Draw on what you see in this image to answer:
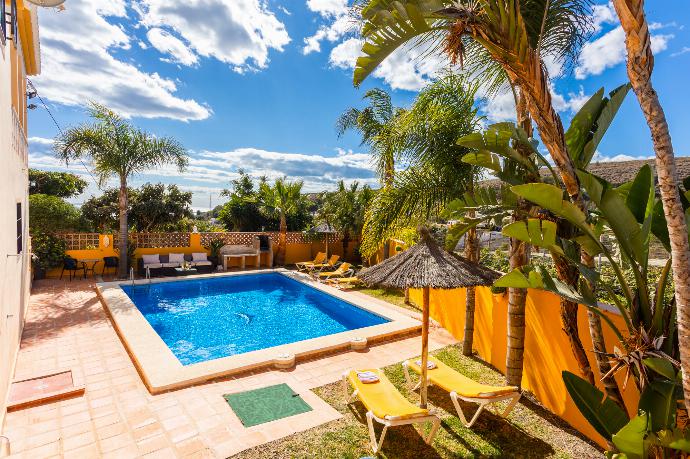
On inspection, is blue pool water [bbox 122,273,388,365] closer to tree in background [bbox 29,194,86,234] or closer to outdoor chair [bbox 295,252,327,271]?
outdoor chair [bbox 295,252,327,271]

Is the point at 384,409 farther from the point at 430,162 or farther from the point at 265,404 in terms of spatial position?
the point at 430,162

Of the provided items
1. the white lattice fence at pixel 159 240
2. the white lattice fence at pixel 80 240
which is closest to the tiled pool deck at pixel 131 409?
the white lattice fence at pixel 80 240

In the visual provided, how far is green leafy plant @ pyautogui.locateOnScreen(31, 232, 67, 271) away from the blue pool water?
3.34 m

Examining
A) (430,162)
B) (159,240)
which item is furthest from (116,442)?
(159,240)

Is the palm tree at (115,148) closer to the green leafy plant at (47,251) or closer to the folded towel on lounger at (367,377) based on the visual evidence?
the green leafy plant at (47,251)

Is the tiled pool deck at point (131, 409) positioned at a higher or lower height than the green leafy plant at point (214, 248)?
lower

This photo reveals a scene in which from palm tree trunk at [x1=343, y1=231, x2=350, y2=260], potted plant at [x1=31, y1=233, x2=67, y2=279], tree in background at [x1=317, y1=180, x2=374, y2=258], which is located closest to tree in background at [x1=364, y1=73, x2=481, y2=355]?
tree in background at [x1=317, y1=180, x2=374, y2=258]

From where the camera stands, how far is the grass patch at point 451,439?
15.8 feet

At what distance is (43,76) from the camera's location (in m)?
12.1

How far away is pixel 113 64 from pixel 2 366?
1097 centimetres

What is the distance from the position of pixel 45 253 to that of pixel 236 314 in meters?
8.65

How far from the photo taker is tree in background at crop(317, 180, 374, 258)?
62.7 ft

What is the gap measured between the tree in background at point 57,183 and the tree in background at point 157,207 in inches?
435

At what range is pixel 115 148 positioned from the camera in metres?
15.1
